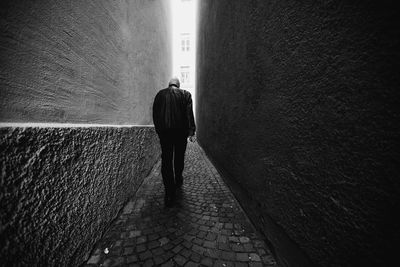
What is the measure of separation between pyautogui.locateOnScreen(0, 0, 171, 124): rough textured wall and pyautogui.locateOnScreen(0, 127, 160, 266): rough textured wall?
292 mm

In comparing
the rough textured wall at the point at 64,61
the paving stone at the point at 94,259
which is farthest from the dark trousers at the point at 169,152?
the paving stone at the point at 94,259

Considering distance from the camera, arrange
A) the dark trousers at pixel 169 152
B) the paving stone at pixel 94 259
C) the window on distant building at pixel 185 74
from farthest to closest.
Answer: the window on distant building at pixel 185 74
the dark trousers at pixel 169 152
the paving stone at pixel 94 259

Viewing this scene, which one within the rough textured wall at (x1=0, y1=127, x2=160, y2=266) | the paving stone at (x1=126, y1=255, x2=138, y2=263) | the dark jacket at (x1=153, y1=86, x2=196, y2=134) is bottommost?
the paving stone at (x1=126, y1=255, x2=138, y2=263)

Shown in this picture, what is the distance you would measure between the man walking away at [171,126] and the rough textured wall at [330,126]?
1.28 m

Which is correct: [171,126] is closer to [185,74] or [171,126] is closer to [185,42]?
[185,74]

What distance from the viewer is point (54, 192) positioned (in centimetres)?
119

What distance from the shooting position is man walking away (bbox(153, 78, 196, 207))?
2518 mm

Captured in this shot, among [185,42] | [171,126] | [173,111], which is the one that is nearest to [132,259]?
[171,126]

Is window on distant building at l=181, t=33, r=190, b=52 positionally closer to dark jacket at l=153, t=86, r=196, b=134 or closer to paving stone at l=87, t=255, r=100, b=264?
dark jacket at l=153, t=86, r=196, b=134

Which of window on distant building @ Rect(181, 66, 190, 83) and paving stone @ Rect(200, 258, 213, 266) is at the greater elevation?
window on distant building @ Rect(181, 66, 190, 83)

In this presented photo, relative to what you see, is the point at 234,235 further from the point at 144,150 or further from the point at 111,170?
the point at 144,150

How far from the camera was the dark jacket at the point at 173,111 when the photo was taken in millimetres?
2545

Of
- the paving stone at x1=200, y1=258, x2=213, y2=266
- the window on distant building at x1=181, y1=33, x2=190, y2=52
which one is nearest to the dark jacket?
the paving stone at x1=200, y1=258, x2=213, y2=266

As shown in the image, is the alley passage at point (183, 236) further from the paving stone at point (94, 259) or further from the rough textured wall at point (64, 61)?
the rough textured wall at point (64, 61)
